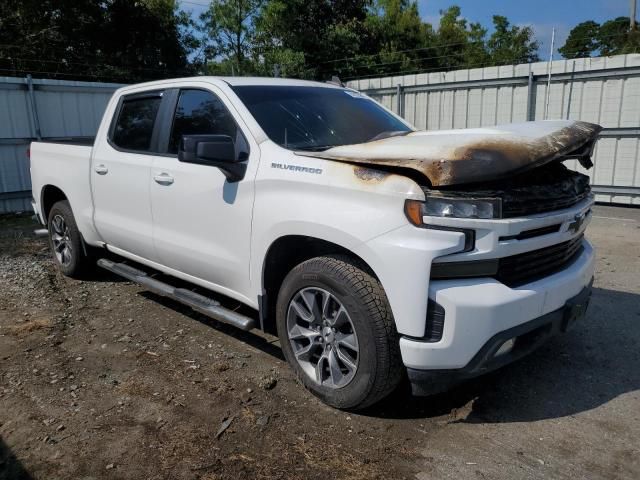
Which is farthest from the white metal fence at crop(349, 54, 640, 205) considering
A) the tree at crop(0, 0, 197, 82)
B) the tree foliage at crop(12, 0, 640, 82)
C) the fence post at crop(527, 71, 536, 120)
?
the tree at crop(0, 0, 197, 82)

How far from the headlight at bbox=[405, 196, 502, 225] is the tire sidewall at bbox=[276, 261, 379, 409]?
1.81ft

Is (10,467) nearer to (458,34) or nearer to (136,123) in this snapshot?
(136,123)

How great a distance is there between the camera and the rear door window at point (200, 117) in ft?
12.7

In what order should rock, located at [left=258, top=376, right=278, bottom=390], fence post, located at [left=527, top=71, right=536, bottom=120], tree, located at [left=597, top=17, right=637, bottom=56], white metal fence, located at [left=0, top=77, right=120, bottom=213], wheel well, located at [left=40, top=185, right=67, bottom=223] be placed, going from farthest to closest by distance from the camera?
tree, located at [left=597, top=17, right=637, bottom=56] → fence post, located at [left=527, top=71, right=536, bottom=120] → white metal fence, located at [left=0, top=77, right=120, bottom=213] → wheel well, located at [left=40, top=185, right=67, bottom=223] → rock, located at [left=258, top=376, right=278, bottom=390]

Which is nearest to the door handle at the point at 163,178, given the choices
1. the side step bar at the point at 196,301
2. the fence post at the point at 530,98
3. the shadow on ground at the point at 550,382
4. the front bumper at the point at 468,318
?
the side step bar at the point at 196,301

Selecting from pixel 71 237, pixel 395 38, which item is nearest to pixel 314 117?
pixel 71 237

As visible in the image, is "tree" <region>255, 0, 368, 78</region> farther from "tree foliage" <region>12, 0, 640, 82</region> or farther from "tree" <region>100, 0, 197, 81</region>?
"tree" <region>100, 0, 197, 81</region>

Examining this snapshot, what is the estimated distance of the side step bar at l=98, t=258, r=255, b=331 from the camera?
11.9 ft

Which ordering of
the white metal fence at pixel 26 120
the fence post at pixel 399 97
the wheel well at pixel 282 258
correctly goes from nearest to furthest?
the wheel well at pixel 282 258 → the white metal fence at pixel 26 120 → the fence post at pixel 399 97

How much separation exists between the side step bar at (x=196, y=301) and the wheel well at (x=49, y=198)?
152 cm

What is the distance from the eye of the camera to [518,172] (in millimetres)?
2703

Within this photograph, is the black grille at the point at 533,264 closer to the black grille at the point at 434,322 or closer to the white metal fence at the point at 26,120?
the black grille at the point at 434,322

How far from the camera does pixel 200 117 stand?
411 cm

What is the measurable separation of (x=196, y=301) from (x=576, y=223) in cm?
253
